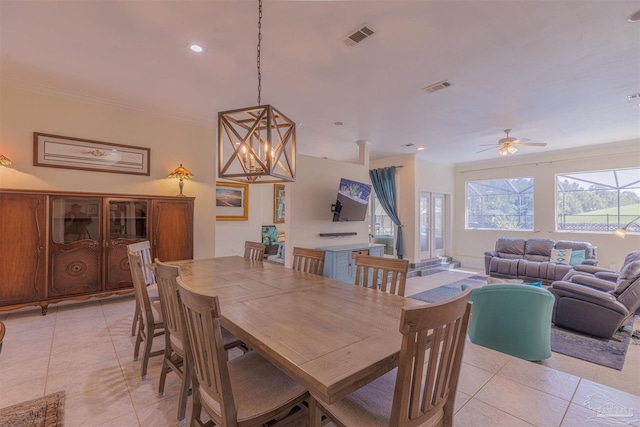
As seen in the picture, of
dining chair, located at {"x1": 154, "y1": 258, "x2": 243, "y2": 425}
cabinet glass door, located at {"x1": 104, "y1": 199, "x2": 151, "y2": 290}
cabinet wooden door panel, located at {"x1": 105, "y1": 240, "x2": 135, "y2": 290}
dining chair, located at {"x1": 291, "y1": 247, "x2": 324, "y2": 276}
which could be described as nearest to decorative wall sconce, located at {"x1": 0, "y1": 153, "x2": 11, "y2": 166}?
cabinet glass door, located at {"x1": 104, "y1": 199, "x2": 151, "y2": 290}

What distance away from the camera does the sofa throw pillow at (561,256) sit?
5535 millimetres

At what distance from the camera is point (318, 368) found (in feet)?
3.29

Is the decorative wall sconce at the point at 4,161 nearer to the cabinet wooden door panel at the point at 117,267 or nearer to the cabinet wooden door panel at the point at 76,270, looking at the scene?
the cabinet wooden door panel at the point at 76,270

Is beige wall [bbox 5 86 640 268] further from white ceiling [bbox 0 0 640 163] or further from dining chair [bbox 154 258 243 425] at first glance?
dining chair [bbox 154 258 243 425]

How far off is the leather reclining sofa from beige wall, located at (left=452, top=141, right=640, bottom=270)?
0.44 m

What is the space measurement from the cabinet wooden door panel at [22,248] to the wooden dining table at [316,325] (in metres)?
2.40

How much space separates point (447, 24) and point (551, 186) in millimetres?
6274

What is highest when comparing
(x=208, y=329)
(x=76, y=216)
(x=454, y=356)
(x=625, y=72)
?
(x=625, y=72)

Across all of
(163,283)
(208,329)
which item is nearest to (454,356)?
(208,329)

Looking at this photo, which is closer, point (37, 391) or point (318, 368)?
point (318, 368)

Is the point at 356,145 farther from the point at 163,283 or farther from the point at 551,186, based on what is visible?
the point at 163,283

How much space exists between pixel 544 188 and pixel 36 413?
29.4 feet

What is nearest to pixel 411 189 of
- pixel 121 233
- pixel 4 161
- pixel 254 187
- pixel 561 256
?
pixel 561 256

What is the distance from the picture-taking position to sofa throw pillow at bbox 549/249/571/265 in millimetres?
5535
